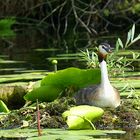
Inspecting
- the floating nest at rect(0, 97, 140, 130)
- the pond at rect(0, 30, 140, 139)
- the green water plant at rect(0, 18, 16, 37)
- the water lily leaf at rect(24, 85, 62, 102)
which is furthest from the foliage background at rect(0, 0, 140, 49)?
the floating nest at rect(0, 97, 140, 130)

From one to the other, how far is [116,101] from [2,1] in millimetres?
13672

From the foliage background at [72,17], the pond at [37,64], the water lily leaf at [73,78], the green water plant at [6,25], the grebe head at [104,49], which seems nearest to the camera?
the pond at [37,64]

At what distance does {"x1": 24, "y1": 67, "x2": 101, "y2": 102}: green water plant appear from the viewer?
4.61 meters

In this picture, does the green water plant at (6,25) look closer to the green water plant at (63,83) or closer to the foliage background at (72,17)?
the foliage background at (72,17)

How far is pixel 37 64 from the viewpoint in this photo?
27.2 ft

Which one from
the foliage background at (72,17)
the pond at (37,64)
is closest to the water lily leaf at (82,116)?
the pond at (37,64)

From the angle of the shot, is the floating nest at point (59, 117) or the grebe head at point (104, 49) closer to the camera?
the floating nest at point (59, 117)

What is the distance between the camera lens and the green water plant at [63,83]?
461 centimetres

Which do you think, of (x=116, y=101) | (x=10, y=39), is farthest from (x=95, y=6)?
(x=116, y=101)

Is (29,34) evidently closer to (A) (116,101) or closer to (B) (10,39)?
(B) (10,39)

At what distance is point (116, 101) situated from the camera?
14.2ft

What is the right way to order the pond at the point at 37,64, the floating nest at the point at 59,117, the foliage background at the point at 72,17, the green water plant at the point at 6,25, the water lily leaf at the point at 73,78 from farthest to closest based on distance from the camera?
the green water plant at the point at 6,25
the foliage background at the point at 72,17
the water lily leaf at the point at 73,78
the floating nest at the point at 59,117
the pond at the point at 37,64

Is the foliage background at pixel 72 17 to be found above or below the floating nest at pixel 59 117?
above

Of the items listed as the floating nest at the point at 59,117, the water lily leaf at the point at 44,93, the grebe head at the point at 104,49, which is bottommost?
the floating nest at the point at 59,117
